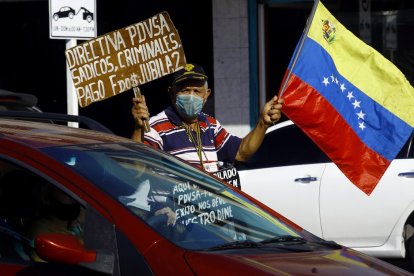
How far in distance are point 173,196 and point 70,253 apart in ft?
2.67

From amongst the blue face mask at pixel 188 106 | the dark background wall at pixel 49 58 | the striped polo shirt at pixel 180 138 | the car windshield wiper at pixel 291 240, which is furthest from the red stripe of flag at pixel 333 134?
the dark background wall at pixel 49 58

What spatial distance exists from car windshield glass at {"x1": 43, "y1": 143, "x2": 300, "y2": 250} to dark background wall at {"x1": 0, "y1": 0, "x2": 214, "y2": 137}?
9327 millimetres

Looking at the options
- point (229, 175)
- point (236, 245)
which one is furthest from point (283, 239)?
point (229, 175)

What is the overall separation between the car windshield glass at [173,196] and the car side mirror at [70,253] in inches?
11.0

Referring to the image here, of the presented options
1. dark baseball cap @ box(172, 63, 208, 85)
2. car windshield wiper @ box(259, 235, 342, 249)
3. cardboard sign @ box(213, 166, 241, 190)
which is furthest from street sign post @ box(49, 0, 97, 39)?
car windshield wiper @ box(259, 235, 342, 249)

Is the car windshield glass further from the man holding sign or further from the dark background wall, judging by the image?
the dark background wall

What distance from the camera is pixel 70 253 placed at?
4.16 meters

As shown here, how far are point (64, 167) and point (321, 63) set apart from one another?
3.33 m

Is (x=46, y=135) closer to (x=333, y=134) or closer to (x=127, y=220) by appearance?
(x=127, y=220)

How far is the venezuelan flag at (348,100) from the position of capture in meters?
7.38

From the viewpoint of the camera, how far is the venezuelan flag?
7.38 m

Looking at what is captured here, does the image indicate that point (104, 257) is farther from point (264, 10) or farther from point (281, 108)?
point (264, 10)

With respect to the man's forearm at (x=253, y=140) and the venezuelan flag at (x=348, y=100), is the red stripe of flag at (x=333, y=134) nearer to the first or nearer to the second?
the venezuelan flag at (x=348, y=100)

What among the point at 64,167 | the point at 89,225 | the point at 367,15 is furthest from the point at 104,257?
the point at 367,15
